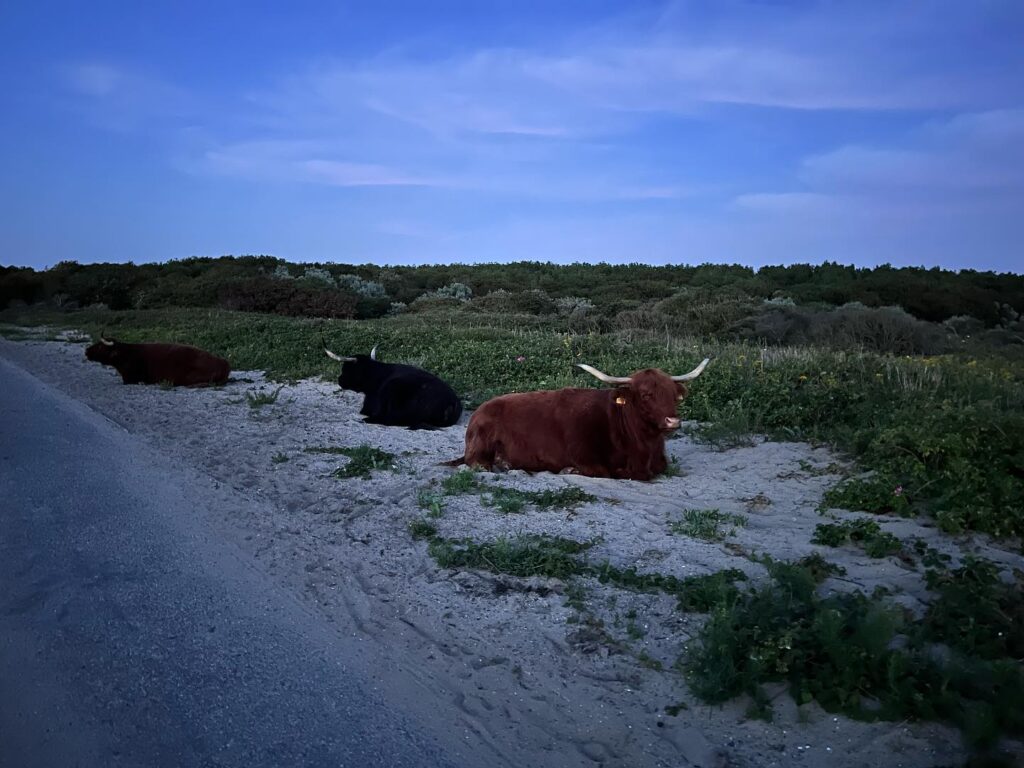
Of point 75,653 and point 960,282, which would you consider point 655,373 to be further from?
point 960,282

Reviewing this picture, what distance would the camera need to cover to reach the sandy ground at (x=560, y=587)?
3299 mm

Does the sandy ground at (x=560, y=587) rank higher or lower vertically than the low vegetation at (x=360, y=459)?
lower

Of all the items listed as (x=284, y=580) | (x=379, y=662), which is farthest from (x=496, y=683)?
(x=284, y=580)

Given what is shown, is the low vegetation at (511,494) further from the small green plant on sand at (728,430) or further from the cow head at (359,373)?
the cow head at (359,373)

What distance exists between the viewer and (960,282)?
114ft

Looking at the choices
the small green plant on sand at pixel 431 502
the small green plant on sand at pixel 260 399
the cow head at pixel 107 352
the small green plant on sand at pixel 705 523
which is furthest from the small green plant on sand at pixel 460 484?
the cow head at pixel 107 352

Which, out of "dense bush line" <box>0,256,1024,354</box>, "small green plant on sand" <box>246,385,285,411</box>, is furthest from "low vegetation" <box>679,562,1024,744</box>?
"dense bush line" <box>0,256,1024,354</box>

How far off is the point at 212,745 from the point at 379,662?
0.94 metres

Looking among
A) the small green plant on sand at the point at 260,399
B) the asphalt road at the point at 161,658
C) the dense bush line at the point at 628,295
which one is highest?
the dense bush line at the point at 628,295

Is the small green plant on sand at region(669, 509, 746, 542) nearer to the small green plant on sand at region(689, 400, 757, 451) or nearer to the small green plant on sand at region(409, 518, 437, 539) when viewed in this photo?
the small green plant on sand at region(409, 518, 437, 539)

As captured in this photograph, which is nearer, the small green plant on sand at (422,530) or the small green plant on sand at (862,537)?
the small green plant on sand at (862,537)

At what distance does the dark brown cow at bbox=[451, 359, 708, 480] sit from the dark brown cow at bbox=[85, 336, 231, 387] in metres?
7.50

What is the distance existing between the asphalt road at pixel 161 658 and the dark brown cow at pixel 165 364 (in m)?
7.35

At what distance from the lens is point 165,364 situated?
546 inches
